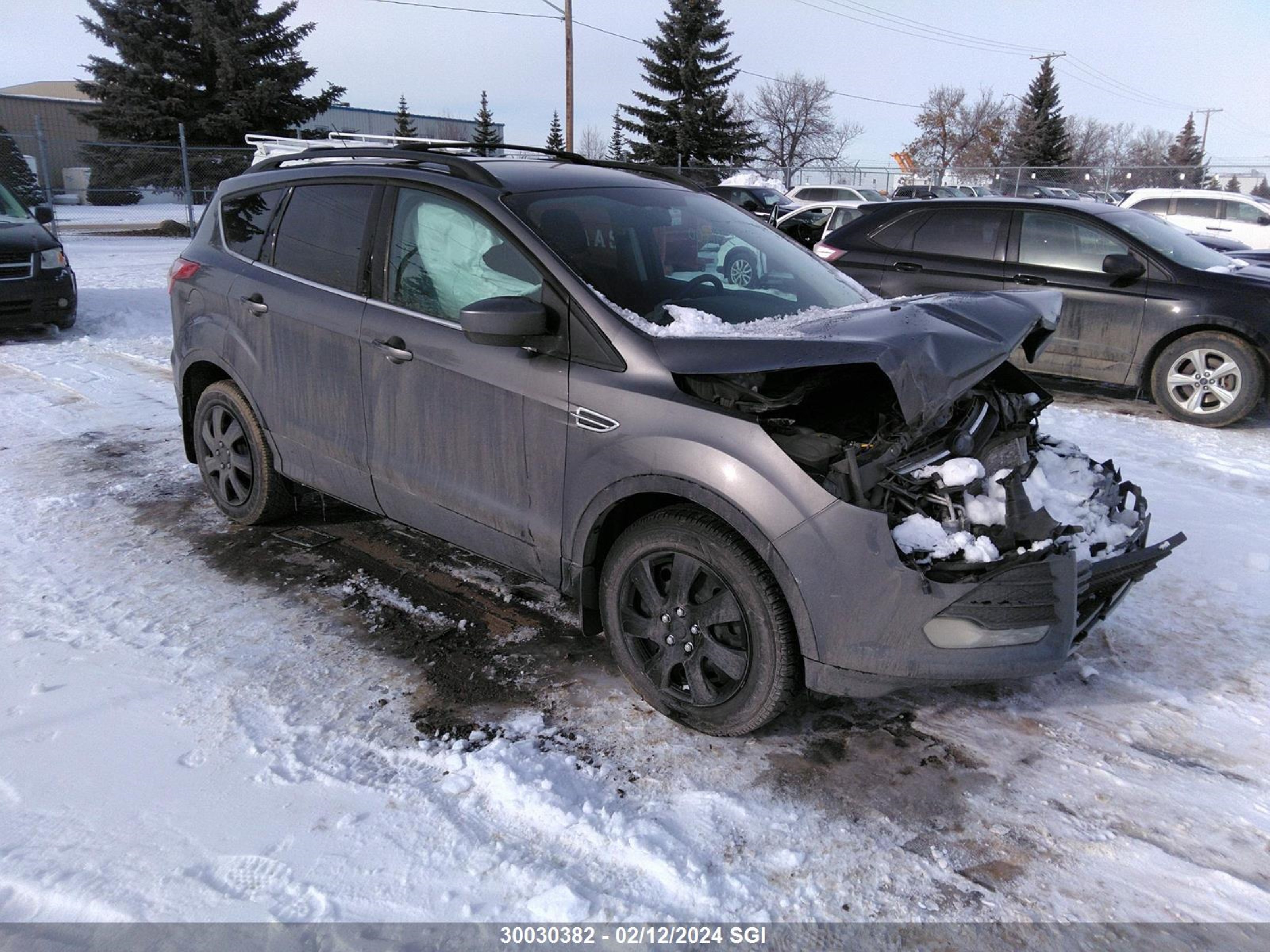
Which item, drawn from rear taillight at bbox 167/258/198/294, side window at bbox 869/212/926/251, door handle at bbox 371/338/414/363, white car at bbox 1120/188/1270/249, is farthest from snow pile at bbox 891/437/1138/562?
white car at bbox 1120/188/1270/249

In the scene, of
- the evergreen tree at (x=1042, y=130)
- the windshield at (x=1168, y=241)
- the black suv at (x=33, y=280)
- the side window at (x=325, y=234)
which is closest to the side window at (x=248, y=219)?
the side window at (x=325, y=234)

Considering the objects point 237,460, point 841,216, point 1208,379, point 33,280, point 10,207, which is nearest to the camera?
point 237,460

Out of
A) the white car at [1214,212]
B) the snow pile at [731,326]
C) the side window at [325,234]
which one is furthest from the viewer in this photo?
the white car at [1214,212]

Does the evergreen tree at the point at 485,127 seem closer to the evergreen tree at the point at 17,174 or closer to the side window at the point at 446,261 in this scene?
the evergreen tree at the point at 17,174

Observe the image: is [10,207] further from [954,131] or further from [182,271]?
[954,131]

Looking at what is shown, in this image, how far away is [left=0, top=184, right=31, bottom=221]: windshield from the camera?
10812mm

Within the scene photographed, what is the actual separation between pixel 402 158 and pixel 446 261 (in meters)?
0.74

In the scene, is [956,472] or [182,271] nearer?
[956,472]

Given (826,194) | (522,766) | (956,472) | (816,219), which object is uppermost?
(826,194)

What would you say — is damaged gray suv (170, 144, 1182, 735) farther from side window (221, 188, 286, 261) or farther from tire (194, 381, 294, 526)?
tire (194, 381, 294, 526)

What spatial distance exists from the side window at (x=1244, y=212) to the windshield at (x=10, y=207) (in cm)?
2015

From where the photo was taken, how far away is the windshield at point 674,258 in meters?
3.39

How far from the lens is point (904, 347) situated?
2.74 m

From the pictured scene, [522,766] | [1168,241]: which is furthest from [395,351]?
[1168,241]
